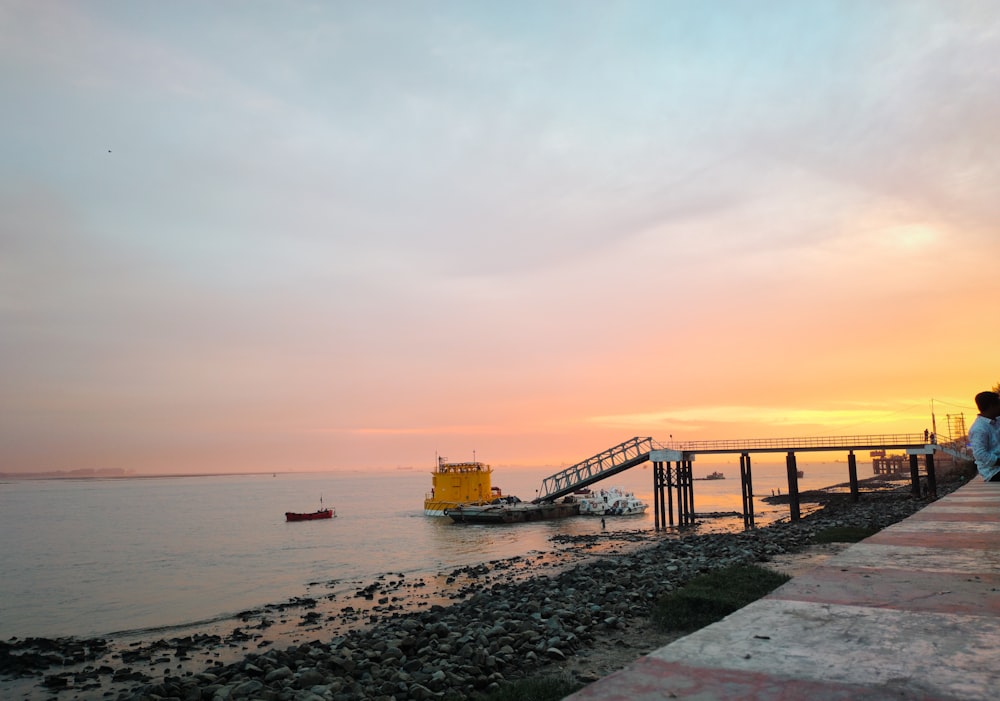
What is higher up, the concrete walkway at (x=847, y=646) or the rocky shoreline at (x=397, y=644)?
the concrete walkway at (x=847, y=646)

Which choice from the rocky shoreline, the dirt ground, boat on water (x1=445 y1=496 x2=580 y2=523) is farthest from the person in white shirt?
boat on water (x1=445 y1=496 x2=580 y2=523)

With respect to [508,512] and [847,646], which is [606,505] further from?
[847,646]

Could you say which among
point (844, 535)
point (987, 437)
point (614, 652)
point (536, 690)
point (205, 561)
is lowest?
point (205, 561)

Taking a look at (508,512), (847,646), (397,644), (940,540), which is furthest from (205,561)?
(847,646)

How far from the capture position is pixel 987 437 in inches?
308

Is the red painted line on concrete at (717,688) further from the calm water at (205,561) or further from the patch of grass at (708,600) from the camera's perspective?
the calm water at (205,561)

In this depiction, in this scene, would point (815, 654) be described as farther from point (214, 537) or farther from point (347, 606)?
point (214, 537)

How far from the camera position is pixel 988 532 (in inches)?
400

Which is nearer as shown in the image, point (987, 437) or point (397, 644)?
point (987, 437)

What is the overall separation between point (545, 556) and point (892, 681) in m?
28.8

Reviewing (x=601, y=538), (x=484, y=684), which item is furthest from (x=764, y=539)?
(x=484, y=684)

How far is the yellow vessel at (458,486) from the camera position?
180ft

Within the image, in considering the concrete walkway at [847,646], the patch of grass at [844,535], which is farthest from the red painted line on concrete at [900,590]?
the patch of grass at [844,535]

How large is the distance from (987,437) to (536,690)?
626cm
